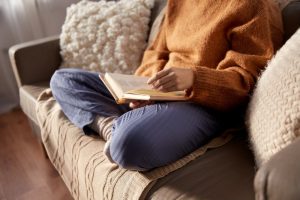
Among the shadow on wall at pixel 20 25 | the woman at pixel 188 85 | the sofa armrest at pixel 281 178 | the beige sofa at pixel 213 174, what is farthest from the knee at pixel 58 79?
the shadow on wall at pixel 20 25

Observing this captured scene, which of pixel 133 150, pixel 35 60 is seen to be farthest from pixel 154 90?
pixel 35 60

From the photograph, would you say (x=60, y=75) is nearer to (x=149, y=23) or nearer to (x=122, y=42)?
(x=122, y=42)

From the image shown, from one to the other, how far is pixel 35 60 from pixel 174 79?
0.87 metres

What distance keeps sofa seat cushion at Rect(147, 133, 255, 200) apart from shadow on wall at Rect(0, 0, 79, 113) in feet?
5.21

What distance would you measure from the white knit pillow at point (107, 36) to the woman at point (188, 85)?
0.81ft

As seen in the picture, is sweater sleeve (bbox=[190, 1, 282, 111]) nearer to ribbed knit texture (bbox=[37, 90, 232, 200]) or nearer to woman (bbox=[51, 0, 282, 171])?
woman (bbox=[51, 0, 282, 171])

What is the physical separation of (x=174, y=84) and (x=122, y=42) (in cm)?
64

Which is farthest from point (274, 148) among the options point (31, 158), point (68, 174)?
point (31, 158)

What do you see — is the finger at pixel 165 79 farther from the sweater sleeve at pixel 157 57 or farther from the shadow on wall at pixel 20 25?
the shadow on wall at pixel 20 25

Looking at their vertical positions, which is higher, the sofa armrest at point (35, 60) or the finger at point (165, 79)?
the finger at point (165, 79)

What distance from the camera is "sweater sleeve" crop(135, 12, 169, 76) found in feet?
4.03

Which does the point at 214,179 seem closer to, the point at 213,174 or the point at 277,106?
the point at 213,174

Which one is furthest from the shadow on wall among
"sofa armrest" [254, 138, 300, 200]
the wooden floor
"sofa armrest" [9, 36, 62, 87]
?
"sofa armrest" [254, 138, 300, 200]

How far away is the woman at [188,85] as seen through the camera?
810 millimetres
